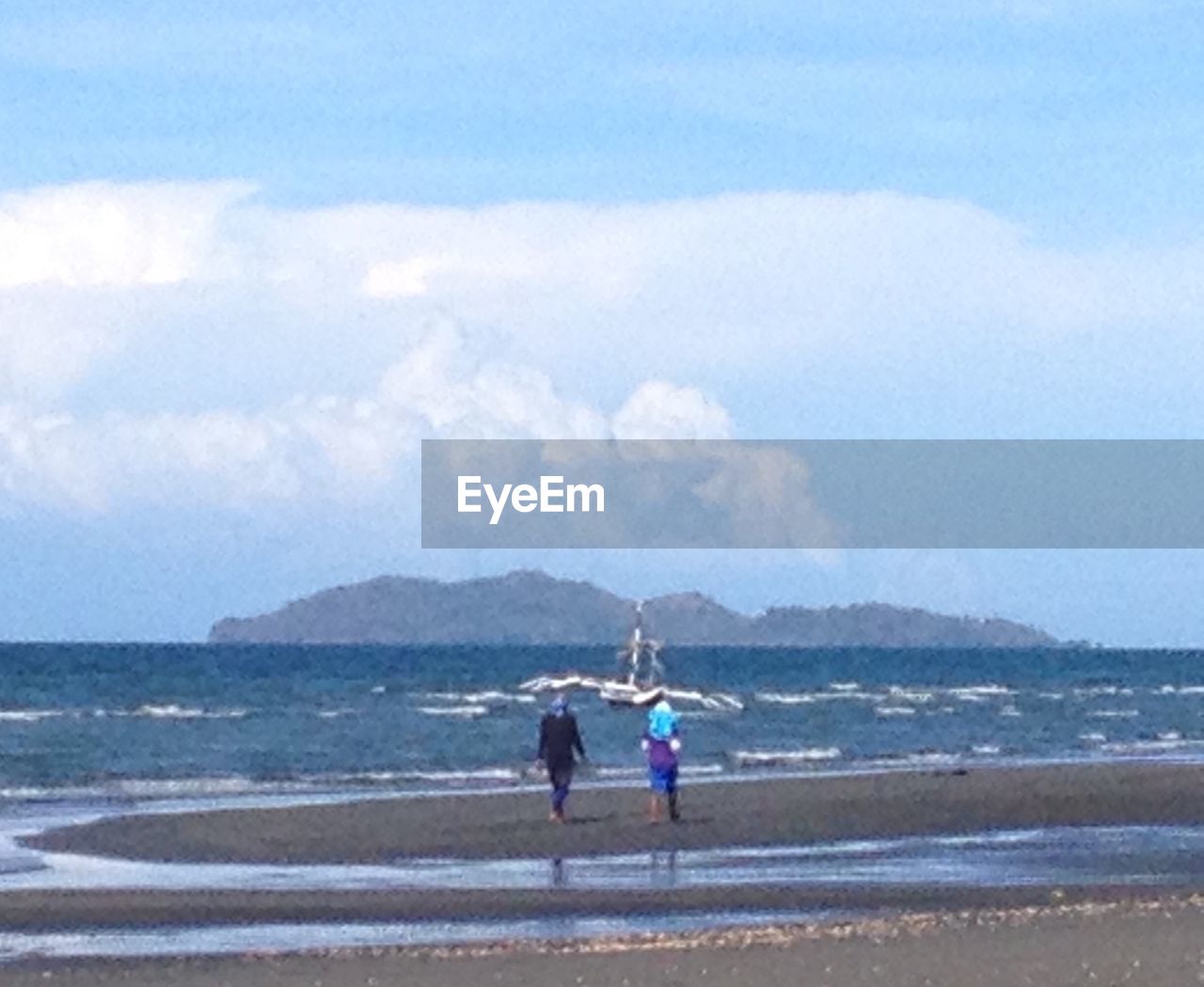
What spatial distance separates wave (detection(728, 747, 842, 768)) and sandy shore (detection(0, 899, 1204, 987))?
3221 centimetres

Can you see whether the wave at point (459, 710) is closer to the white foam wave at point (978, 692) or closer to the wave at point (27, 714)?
the wave at point (27, 714)

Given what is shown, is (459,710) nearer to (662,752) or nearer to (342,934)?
(662,752)

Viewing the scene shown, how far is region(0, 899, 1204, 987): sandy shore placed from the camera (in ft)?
49.0

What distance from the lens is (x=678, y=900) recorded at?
72.1 ft

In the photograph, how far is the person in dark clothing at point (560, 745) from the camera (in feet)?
98.0

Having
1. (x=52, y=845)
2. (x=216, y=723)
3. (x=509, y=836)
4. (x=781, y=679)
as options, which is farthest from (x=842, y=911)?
(x=781, y=679)

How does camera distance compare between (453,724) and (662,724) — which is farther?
(453,724)

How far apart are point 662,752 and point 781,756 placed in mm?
24622

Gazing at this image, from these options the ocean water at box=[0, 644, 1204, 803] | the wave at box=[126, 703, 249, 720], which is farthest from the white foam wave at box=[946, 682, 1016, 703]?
the wave at box=[126, 703, 249, 720]

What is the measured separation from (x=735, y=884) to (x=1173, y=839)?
8.70 m

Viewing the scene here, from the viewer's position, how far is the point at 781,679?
12562 centimetres

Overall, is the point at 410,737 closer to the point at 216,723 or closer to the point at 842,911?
the point at 216,723

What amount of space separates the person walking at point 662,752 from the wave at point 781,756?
1925 centimetres

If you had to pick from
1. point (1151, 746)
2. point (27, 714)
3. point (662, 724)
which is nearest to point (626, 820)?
point (662, 724)
